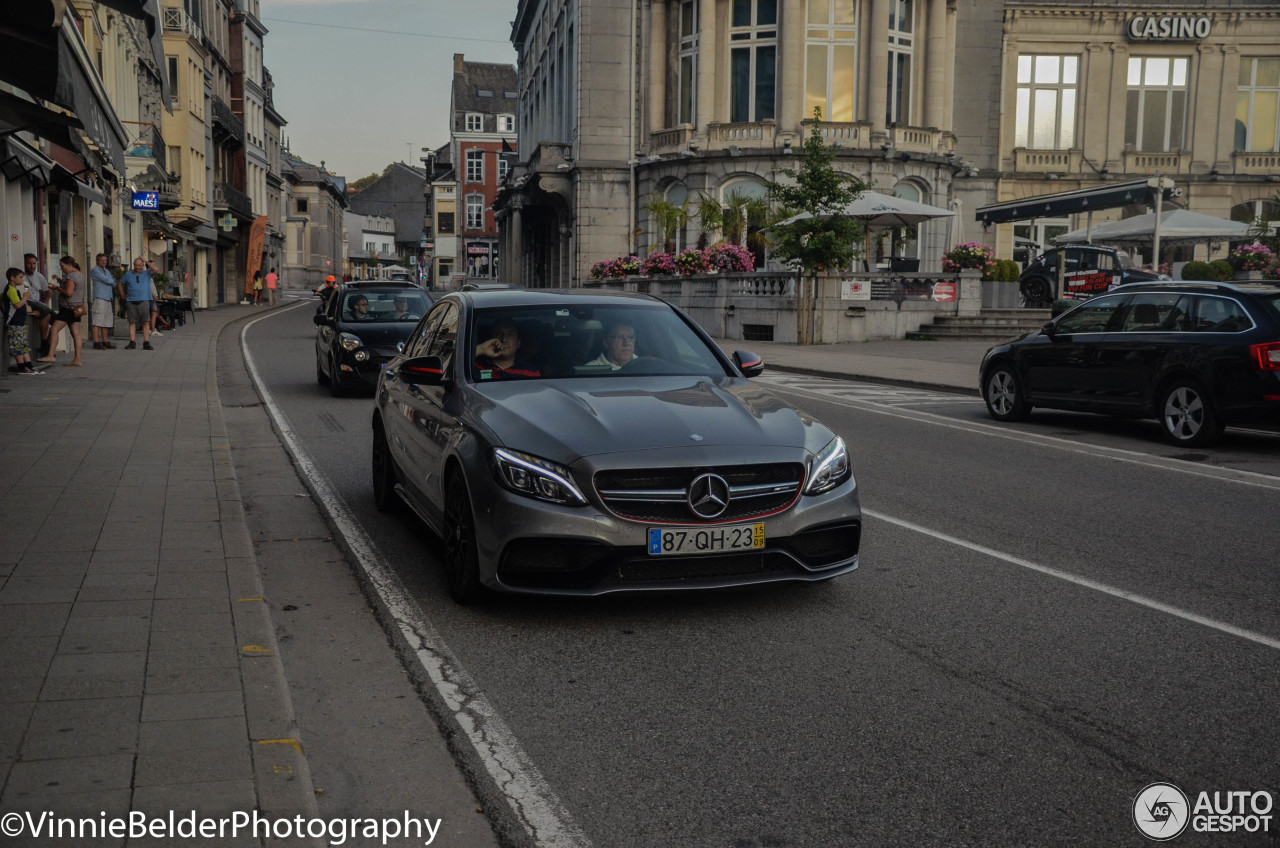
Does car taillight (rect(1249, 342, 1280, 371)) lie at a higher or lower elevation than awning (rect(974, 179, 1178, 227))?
lower

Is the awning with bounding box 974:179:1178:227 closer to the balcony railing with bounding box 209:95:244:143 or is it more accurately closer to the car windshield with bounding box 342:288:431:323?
the car windshield with bounding box 342:288:431:323

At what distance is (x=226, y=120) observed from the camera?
65.8m

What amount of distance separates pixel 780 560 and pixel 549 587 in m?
1.06

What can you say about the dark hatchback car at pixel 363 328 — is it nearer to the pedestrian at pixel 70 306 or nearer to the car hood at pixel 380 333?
the car hood at pixel 380 333

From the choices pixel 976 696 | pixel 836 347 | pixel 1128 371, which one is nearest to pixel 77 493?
pixel 976 696

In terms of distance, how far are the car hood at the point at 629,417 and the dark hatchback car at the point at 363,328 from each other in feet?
33.7

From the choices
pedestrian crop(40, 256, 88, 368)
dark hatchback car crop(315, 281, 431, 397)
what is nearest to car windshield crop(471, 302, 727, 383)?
dark hatchback car crop(315, 281, 431, 397)

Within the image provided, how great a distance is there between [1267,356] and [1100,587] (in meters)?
7.01

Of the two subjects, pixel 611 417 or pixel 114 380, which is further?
pixel 114 380

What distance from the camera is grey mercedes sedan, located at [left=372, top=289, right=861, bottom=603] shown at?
555 cm

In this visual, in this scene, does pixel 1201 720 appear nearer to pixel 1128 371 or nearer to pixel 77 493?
pixel 77 493

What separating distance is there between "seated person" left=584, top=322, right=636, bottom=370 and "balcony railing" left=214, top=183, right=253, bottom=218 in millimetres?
60153

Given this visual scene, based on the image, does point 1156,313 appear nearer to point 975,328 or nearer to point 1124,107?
point 975,328

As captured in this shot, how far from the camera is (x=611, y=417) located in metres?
5.97
